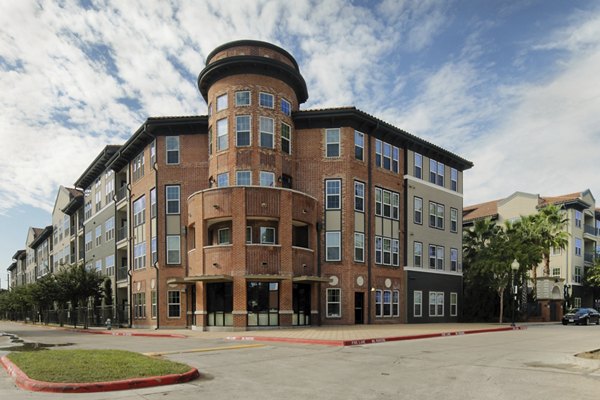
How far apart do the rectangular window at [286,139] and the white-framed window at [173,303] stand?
38.5ft

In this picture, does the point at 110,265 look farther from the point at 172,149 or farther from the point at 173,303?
the point at 172,149

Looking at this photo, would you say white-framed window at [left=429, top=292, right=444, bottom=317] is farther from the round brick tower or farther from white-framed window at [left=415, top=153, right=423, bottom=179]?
the round brick tower

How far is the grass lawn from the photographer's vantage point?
393 inches

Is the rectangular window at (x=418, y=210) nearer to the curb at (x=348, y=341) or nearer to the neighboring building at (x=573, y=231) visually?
the curb at (x=348, y=341)

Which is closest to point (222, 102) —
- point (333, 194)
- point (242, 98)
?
point (242, 98)

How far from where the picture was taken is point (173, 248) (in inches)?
1312

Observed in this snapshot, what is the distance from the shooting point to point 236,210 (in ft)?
91.9

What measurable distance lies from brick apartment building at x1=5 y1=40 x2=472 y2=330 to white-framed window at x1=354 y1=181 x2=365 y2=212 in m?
0.10

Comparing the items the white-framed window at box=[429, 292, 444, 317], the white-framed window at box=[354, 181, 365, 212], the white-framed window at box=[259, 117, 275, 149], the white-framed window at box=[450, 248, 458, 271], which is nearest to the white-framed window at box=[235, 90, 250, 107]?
the white-framed window at box=[259, 117, 275, 149]

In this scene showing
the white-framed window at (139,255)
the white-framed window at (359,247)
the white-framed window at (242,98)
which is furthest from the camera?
the white-framed window at (139,255)

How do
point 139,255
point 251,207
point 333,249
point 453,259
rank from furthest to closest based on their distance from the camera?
point 453,259 < point 139,255 < point 333,249 < point 251,207

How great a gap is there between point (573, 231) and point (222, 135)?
150 feet

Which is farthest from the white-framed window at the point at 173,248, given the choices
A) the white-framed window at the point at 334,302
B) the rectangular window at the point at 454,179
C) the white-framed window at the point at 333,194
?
the rectangular window at the point at 454,179

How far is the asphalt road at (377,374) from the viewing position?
9.23 metres
